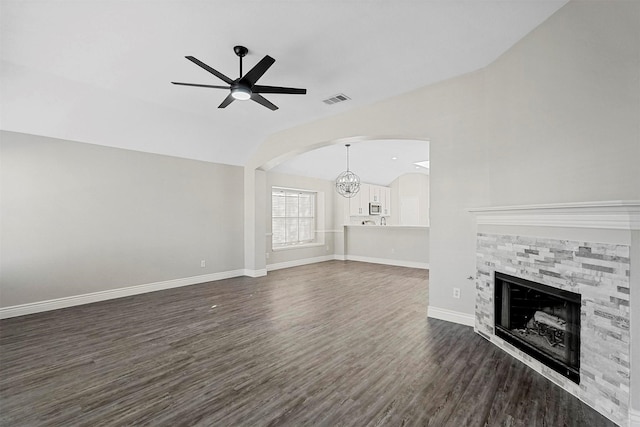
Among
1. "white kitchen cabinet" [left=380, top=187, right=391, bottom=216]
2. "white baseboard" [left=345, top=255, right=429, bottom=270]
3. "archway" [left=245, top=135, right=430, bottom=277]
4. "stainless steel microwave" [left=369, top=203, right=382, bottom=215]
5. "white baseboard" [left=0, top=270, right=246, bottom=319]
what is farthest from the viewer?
"white kitchen cabinet" [left=380, top=187, right=391, bottom=216]

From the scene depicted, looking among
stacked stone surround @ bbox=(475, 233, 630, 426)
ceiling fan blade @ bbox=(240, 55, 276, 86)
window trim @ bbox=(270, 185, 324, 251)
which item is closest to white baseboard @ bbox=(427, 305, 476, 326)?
stacked stone surround @ bbox=(475, 233, 630, 426)

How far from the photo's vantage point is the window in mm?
7820

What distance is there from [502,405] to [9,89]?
5.89 m

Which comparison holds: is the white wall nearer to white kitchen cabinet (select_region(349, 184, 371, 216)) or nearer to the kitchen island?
white kitchen cabinet (select_region(349, 184, 371, 216))

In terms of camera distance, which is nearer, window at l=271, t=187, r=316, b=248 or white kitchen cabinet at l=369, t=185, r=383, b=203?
window at l=271, t=187, r=316, b=248

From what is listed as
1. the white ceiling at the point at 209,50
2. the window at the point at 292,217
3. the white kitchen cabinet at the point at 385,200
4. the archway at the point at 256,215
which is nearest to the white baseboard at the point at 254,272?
the archway at the point at 256,215

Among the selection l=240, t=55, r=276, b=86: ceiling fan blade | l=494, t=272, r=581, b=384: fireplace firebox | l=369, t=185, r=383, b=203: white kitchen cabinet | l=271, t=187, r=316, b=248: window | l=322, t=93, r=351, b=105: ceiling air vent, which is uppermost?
l=322, t=93, r=351, b=105: ceiling air vent

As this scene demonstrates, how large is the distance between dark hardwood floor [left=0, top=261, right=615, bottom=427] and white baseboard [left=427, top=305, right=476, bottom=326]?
113 millimetres

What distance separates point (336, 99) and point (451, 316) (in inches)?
131

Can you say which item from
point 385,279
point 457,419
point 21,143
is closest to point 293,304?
point 385,279

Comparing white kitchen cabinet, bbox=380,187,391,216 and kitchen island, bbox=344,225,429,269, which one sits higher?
white kitchen cabinet, bbox=380,187,391,216

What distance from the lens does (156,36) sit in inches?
110

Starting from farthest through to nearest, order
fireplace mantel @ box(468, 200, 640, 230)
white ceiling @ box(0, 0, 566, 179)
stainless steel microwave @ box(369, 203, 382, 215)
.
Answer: stainless steel microwave @ box(369, 203, 382, 215)
white ceiling @ box(0, 0, 566, 179)
fireplace mantel @ box(468, 200, 640, 230)

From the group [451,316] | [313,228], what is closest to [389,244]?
[313,228]
